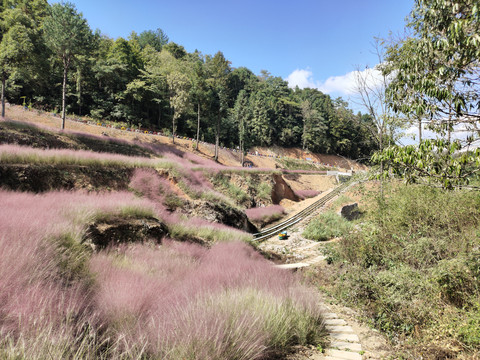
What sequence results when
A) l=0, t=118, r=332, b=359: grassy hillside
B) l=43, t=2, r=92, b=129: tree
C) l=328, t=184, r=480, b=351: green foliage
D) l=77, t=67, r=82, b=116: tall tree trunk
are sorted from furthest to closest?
l=77, t=67, r=82, b=116: tall tree trunk → l=43, t=2, r=92, b=129: tree → l=328, t=184, r=480, b=351: green foliage → l=0, t=118, r=332, b=359: grassy hillside

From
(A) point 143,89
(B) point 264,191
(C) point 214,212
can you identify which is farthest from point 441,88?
(A) point 143,89

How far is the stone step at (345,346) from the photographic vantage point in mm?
3693

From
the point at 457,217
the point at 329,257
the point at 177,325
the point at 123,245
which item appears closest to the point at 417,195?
the point at 457,217

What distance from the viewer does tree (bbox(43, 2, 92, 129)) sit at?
65.1 feet

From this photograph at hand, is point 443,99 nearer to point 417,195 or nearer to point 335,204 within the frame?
point 417,195

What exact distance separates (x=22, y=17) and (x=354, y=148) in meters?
80.3

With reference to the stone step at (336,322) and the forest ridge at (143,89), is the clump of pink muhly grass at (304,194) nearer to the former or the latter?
the forest ridge at (143,89)

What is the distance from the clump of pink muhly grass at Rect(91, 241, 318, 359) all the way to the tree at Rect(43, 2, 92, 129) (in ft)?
80.2

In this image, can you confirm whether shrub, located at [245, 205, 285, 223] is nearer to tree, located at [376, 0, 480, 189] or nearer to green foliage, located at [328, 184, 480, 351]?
green foliage, located at [328, 184, 480, 351]

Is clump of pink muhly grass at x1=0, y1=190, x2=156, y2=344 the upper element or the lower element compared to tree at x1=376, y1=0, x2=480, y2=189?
lower

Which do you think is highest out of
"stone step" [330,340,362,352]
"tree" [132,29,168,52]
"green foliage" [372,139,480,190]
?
"tree" [132,29,168,52]

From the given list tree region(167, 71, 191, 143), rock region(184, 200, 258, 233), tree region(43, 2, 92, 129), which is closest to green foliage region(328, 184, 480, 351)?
rock region(184, 200, 258, 233)

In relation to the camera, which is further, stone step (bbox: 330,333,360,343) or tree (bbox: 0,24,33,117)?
tree (bbox: 0,24,33,117)

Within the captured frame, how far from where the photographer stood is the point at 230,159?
145 ft
